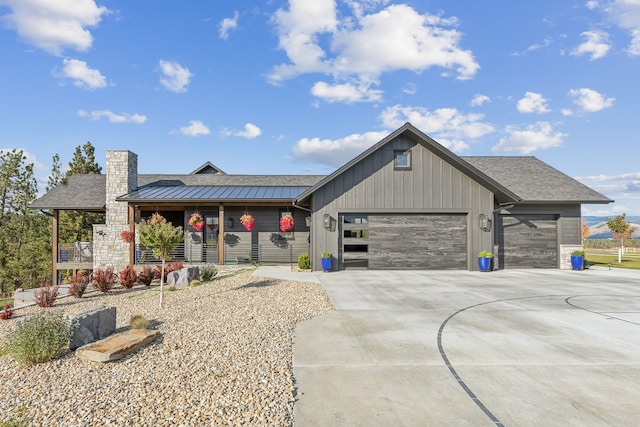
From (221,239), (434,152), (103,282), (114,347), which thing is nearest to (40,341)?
(114,347)

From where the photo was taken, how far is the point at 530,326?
6773 mm

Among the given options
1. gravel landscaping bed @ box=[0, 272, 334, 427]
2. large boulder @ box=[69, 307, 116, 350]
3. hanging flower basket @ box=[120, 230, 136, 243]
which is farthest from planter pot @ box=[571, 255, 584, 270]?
hanging flower basket @ box=[120, 230, 136, 243]

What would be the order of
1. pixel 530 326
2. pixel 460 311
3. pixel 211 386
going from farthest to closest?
pixel 460 311 < pixel 530 326 < pixel 211 386

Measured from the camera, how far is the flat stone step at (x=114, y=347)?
16.6ft

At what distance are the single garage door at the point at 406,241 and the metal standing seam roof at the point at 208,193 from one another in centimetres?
400

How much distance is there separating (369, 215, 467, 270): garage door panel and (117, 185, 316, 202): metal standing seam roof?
4866 millimetres

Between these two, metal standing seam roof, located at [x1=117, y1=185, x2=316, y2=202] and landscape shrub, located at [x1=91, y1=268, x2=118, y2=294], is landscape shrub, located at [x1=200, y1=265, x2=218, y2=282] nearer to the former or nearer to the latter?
landscape shrub, located at [x1=91, y1=268, x2=118, y2=294]

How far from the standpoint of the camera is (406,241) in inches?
623

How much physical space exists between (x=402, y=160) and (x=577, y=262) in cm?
958

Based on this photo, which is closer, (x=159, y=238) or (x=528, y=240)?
(x=159, y=238)

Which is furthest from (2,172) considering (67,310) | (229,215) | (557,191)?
(557,191)

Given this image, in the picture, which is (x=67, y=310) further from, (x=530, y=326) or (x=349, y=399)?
(x=530, y=326)

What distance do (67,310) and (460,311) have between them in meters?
10.5

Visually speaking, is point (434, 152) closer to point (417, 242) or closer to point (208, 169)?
point (417, 242)
